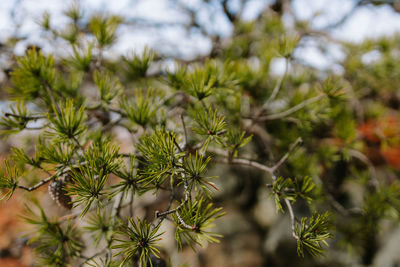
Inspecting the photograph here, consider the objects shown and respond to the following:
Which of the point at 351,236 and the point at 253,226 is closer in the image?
the point at 351,236

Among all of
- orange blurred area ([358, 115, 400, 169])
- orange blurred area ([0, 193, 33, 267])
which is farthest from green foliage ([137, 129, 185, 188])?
orange blurred area ([0, 193, 33, 267])

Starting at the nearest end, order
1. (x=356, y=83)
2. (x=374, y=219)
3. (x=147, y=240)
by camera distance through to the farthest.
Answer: (x=147, y=240) < (x=374, y=219) < (x=356, y=83)

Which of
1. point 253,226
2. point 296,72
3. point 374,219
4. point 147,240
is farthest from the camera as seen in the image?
point 253,226

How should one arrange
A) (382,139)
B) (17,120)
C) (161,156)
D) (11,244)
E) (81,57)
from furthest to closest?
(11,244)
(382,139)
(81,57)
(17,120)
(161,156)

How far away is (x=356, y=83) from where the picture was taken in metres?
1.16

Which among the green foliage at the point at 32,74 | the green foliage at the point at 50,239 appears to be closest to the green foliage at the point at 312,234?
the green foliage at the point at 50,239

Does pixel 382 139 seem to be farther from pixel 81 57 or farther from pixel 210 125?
pixel 81 57

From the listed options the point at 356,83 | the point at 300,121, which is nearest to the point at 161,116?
the point at 300,121

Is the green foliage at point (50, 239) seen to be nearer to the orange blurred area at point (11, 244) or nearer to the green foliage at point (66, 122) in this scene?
the green foliage at point (66, 122)

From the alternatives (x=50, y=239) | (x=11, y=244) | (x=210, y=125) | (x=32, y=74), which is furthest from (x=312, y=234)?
(x=11, y=244)

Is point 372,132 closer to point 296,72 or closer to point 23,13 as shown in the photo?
point 296,72

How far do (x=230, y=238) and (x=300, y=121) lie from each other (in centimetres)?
107

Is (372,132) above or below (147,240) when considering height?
below

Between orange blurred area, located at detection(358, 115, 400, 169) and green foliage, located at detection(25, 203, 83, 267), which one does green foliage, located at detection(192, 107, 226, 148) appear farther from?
orange blurred area, located at detection(358, 115, 400, 169)
